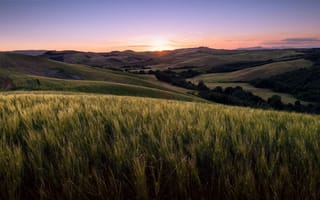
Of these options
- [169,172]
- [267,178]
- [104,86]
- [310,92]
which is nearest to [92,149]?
[169,172]

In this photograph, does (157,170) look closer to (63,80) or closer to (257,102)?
(63,80)

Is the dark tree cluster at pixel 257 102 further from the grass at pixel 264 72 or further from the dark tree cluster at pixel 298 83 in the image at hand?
the grass at pixel 264 72

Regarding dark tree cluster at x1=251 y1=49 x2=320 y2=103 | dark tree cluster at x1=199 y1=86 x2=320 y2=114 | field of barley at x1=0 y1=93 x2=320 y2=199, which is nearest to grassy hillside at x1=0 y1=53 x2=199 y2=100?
dark tree cluster at x1=199 y1=86 x2=320 y2=114

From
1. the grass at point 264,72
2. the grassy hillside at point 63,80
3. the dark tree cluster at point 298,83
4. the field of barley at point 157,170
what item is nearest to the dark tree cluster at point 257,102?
the grassy hillside at point 63,80

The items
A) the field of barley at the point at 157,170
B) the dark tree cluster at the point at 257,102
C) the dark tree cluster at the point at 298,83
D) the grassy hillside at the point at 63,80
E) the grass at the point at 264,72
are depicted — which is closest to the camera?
the field of barley at the point at 157,170

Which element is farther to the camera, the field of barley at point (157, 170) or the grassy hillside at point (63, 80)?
the grassy hillside at point (63, 80)

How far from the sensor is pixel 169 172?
209 centimetres

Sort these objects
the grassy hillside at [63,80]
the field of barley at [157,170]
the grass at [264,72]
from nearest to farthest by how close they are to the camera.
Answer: the field of barley at [157,170] → the grassy hillside at [63,80] → the grass at [264,72]

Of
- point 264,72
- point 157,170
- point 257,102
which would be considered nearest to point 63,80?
point 157,170

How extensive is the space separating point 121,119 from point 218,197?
6.12 feet

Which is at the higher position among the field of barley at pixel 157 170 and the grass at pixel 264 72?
the field of barley at pixel 157 170

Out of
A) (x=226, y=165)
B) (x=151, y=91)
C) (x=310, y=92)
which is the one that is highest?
(x=226, y=165)

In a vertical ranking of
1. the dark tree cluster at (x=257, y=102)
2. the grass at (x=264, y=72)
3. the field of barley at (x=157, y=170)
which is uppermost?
the field of barley at (x=157, y=170)

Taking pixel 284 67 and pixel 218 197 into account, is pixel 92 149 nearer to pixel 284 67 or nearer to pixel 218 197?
pixel 218 197
